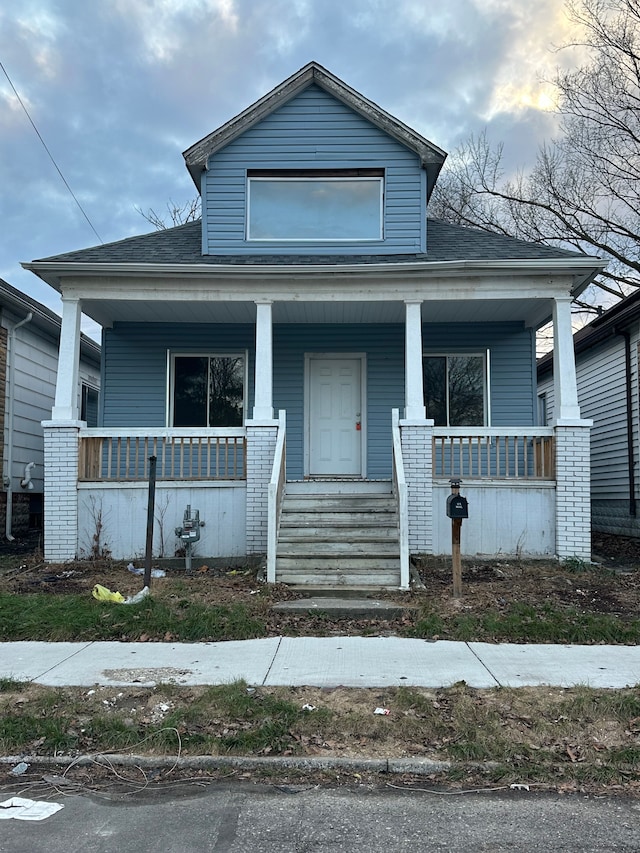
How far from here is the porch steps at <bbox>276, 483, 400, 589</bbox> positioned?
8062 millimetres

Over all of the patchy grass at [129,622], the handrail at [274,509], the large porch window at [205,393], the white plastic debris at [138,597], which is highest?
→ the large porch window at [205,393]

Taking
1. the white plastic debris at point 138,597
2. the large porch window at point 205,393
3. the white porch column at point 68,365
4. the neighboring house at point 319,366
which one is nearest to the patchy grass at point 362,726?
the white plastic debris at point 138,597

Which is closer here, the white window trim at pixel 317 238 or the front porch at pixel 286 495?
the front porch at pixel 286 495

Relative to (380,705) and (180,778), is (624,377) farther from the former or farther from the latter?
(180,778)

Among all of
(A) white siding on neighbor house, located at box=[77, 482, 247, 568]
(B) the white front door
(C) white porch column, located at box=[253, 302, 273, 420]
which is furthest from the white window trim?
(A) white siding on neighbor house, located at box=[77, 482, 247, 568]

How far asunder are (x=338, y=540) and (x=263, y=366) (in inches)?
112

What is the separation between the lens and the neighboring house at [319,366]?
31.8 feet

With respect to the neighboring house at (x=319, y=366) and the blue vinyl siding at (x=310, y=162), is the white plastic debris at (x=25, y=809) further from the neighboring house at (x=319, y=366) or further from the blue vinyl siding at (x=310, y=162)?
the blue vinyl siding at (x=310, y=162)

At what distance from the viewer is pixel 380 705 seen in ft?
15.1

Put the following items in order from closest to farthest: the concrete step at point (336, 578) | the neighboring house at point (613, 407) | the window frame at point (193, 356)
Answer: the concrete step at point (336, 578) < the window frame at point (193, 356) < the neighboring house at point (613, 407)

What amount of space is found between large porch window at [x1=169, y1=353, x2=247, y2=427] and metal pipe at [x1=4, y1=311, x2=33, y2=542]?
332cm

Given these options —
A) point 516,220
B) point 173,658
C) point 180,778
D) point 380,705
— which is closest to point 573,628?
point 380,705

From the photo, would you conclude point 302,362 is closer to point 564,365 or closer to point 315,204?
point 315,204

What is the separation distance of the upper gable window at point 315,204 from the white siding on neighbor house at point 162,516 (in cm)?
431
